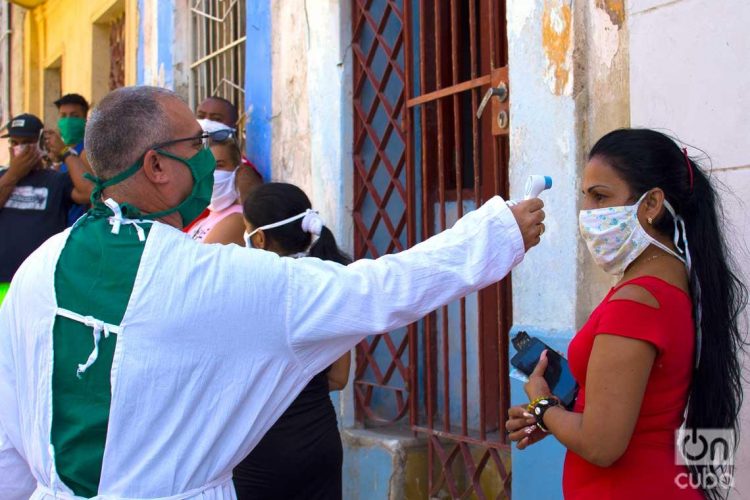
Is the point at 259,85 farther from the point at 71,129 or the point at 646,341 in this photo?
the point at 646,341

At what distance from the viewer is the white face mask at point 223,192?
5.07 m

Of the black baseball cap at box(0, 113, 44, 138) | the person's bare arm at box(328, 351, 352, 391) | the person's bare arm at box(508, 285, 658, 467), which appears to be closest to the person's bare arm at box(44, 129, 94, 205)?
the black baseball cap at box(0, 113, 44, 138)

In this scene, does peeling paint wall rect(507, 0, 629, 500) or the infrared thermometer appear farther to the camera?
peeling paint wall rect(507, 0, 629, 500)

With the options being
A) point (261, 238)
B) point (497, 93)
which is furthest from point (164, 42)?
point (261, 238)

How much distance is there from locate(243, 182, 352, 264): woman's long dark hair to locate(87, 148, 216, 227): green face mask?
118 cm

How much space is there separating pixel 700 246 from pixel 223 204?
10.7 ft

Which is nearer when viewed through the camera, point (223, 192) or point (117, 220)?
point (117, 220)

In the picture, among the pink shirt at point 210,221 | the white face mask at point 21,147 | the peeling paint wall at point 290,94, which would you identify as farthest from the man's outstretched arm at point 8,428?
the white face mask at point 21,147

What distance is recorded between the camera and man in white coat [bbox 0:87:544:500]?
1947 mm

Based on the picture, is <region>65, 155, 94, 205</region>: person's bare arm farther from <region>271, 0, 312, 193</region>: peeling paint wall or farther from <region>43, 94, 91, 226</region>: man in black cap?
<region>271, 0, 312, 193</region>: peeling paint wall

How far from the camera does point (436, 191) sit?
4641mm

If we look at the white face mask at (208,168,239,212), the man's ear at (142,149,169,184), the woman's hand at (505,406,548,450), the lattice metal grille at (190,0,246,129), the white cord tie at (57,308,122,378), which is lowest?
the woman's hand at (505,406,548,450)

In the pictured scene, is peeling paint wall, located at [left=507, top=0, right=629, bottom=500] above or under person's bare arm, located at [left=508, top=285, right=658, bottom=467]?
above

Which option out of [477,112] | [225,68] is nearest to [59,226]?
[225,68]
